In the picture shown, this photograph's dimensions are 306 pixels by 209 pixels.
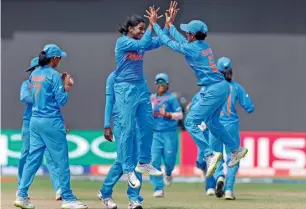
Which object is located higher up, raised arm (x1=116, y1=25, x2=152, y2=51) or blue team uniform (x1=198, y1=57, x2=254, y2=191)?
raised arm (x1=116, y1=25, x2=152, y2=51)

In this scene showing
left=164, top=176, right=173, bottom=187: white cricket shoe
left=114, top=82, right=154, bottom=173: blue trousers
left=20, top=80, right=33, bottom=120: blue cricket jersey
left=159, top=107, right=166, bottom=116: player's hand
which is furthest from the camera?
left=164, top=176, right=173, bottom=187: white cricket shoe

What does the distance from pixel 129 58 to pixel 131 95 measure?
0.53m

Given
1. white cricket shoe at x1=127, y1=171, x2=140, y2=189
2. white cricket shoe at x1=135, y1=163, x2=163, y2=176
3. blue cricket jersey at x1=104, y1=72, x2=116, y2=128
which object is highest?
blue cricket jersey at x1=104, y1=72, x2=116, y2=128

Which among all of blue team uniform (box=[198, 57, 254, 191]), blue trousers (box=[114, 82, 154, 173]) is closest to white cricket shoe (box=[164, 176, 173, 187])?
blue team uniform (box=[198, 57, 254, 191])

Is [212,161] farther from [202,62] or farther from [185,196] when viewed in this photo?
[185,196]

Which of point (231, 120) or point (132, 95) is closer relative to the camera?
point (132, 95)

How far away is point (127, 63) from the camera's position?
41.7 ft

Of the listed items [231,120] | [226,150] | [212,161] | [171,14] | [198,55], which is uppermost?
[171,14]

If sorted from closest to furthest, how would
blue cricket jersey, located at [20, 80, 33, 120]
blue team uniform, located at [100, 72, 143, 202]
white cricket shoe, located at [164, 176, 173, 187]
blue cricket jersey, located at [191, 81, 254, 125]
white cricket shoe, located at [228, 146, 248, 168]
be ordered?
blue team uniform, located at [100, 72, 143, 202] → white cricket shoe, located at [228, 146, 248, 168] → blue cricket jersey, located at [20, 80, 33, 120] → blue cricket jersey, located at [191, 81, 254, 125] → white cricket shoe, located at [164, 176, 173, 187]

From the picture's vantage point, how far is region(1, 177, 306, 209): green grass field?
14078mm

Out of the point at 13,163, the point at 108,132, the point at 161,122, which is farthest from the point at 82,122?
the point at 108,132

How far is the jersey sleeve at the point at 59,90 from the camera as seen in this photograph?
12.4 metres

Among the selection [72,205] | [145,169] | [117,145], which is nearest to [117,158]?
[117,145]

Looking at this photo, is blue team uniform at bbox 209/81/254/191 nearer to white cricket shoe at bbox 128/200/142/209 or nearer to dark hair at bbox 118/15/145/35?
white cricket shoe at bbox 128/200/142/209
